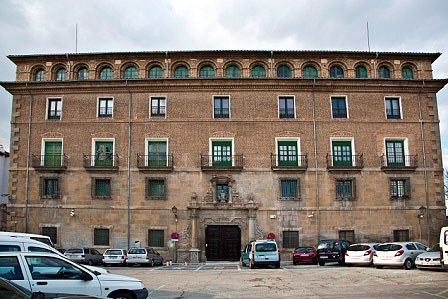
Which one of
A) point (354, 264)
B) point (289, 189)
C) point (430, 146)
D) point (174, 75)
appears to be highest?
point (174, 75)

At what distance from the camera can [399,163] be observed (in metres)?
30.8

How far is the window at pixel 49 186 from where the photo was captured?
30641mm

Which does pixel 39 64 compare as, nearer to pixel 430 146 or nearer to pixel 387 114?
pixel 387 114

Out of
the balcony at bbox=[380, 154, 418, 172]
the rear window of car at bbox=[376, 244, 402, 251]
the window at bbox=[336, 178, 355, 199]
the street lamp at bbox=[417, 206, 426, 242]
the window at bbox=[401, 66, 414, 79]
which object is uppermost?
the window at bbox=[401, 66, 414, 79]

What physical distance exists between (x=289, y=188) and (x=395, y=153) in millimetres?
8141

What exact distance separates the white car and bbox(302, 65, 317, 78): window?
25.6 m

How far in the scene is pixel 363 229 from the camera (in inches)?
1174

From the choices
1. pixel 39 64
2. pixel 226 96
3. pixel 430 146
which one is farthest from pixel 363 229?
pixel 39 64

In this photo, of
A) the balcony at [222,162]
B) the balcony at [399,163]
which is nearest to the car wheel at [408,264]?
the balcony at [399,163]

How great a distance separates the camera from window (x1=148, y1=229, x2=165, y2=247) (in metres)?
29.7

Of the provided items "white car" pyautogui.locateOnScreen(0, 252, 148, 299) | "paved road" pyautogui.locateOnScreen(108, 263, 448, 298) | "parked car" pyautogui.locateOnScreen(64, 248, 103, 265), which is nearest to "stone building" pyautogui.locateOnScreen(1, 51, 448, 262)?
"parked car" pyautogui.locateOnScreen(64, 248, 103, 265)

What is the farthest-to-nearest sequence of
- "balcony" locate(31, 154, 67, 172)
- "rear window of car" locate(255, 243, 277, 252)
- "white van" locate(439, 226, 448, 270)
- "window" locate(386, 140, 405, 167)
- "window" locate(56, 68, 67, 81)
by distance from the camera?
1. "window" locate(56, 68, 67, 81)
2. "window" locate(386, 140, 405, 167)
3. "balcony" locate(31, 154, 67, 172)
4. "rear window of car" locate(255, 243, 277, 252)
5. "white van" locate(439, 226, 448, 270)

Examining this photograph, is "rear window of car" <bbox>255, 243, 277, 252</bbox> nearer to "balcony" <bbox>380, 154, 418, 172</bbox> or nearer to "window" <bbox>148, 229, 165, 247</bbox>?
"window" <bbox>148, 229, 165, 247</bbox>

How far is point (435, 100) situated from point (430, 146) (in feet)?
11.5
